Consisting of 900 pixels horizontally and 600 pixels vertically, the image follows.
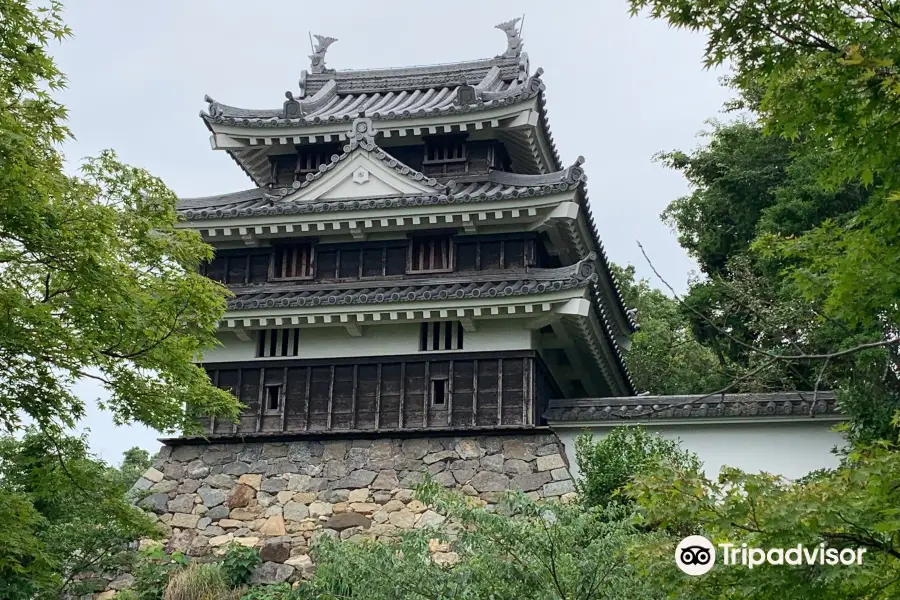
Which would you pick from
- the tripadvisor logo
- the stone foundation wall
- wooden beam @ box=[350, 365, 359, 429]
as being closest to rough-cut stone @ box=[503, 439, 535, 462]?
the stone foundation wall

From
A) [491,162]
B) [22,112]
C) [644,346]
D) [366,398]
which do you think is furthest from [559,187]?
[644,346]

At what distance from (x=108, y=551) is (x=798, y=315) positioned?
11.9m

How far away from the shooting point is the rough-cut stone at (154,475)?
15.9 meters

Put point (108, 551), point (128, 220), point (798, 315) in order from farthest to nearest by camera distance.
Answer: point (798, 315)
point (108, 551)
point (128, 220)

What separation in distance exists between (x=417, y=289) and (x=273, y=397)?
2.85 metres

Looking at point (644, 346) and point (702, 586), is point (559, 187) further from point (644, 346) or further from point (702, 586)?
point (644, 346)

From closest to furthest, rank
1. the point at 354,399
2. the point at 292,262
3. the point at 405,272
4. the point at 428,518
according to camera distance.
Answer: the point at 428,518 < the point at 354,399 < the point at 405,272 < the point at 292,262

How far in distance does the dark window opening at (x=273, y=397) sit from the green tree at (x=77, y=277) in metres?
5.53

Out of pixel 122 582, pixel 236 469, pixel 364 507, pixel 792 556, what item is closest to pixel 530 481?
pixel 364 507

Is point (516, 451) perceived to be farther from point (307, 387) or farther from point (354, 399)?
point (307, 387)

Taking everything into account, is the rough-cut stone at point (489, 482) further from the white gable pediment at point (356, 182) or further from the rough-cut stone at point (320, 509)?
the white gable pediment at point (356, 182)

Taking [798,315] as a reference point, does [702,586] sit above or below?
below

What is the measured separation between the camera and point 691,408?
15.0 metres

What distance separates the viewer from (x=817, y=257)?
6480 mm
